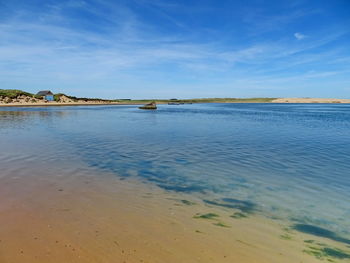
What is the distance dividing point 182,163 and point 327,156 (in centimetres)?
863

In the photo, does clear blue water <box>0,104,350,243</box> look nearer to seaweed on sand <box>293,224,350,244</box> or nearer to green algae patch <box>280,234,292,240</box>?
seaweed on sand <box>293,224,350,244</box>

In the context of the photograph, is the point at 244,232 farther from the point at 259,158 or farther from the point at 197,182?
the point at 259,158

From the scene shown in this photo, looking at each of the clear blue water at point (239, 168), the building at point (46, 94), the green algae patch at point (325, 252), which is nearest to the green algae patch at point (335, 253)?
the green algae patch at point (325, 252)

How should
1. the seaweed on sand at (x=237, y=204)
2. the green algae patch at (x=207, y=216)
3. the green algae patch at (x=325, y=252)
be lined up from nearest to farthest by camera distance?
the green algae patch at (x=325, y=252) → the green algae patch at (x=207, y=216) → the seaweed on sand at (x=237, y=204)

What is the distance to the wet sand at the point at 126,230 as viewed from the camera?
4.81 m

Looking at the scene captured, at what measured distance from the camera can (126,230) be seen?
5727 mm

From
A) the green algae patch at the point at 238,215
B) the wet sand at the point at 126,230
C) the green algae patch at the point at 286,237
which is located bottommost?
the green algae patch at the point at 286,237

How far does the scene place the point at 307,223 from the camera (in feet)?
20.8

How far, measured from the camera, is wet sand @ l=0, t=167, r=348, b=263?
4.81 meters

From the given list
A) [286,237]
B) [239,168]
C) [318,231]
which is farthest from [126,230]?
[239,168]

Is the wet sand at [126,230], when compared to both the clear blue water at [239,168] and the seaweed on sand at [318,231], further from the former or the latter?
the clear blue water at [239,168]

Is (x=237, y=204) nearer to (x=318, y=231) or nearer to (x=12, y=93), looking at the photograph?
(x=318, y=231)

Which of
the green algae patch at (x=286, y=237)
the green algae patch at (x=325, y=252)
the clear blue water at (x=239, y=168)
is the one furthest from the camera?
the clear blue water at (x=239, y=168)

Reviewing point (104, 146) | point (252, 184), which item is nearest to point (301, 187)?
point (252, 184)
